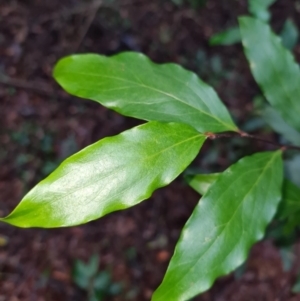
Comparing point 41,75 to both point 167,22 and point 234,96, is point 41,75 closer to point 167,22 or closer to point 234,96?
point 167,22

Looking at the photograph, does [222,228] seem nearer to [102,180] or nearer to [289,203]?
[102,180]

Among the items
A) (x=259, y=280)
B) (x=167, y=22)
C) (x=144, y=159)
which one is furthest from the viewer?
(x=167, y=22)

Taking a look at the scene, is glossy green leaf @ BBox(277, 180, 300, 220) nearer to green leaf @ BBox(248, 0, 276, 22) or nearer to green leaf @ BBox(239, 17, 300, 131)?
green leaf @ BBox(239, 17, 300, 131)

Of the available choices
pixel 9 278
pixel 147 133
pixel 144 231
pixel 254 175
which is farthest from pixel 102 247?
pixel 147 133

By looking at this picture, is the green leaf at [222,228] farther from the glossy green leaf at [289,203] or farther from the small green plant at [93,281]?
the small green plant at [93,281]

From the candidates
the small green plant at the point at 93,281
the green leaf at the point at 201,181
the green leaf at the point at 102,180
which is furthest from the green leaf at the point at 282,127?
the small green plant at the point at 93,281

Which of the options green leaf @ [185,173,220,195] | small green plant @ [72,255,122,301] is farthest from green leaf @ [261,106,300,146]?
small green plant @ [72,255,122,301]

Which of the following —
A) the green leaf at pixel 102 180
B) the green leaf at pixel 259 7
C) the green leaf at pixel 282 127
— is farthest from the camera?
the green leaf at pixel 259 7
